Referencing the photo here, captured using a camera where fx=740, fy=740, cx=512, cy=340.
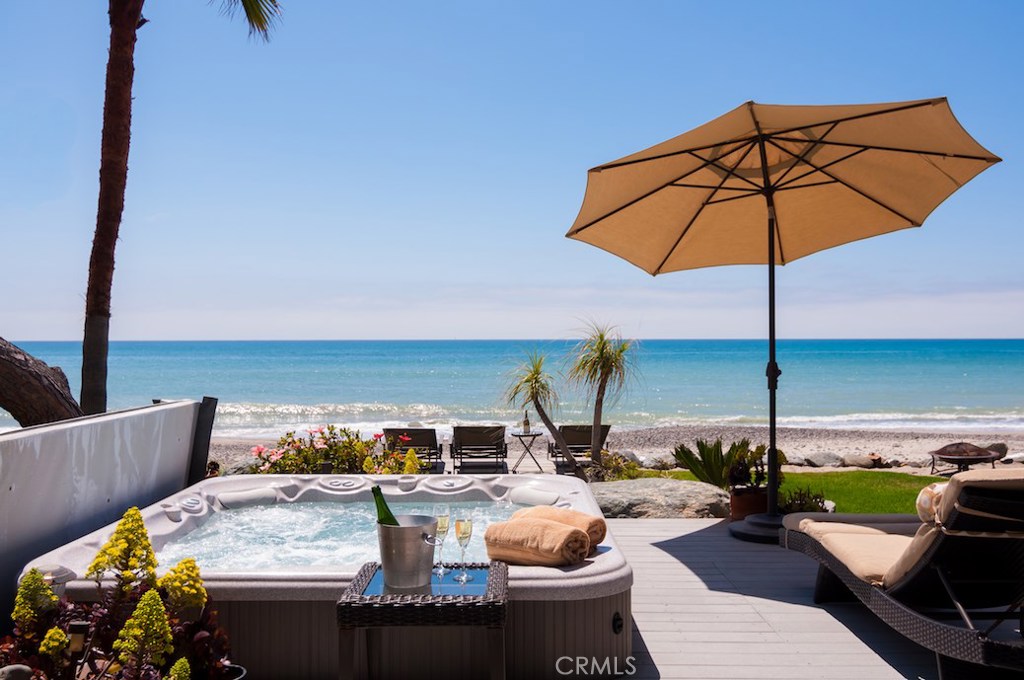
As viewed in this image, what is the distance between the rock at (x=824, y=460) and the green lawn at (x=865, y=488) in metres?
3.48

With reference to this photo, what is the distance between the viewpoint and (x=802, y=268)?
37.5 metres

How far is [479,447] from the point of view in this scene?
9.77m

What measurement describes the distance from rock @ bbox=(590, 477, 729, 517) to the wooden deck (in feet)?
3.00

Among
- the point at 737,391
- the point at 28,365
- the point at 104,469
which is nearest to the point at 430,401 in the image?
the point at 737,391

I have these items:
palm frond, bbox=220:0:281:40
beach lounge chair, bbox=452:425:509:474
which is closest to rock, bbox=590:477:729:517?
beach lounge chair, bbox=452:425:509:474

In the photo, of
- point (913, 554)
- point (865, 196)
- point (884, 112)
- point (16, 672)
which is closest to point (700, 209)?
point (865, 196)

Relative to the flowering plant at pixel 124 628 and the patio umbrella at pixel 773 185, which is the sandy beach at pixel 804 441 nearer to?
the patio umbrella at pixel 773 185

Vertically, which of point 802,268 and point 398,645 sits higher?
point 802,268

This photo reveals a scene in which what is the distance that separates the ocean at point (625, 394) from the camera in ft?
76.7

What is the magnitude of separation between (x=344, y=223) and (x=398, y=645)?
88.7ft

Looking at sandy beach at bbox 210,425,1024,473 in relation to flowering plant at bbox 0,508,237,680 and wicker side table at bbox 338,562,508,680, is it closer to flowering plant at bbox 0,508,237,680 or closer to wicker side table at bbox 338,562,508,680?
flowering plant at bbox 0,508,237,680

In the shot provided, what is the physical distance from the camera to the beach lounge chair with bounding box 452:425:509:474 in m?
9.61

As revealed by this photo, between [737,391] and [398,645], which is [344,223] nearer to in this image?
[737,391]

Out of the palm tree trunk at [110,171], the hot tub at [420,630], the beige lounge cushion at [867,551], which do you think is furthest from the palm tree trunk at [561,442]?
the hot tub at [420,630]
